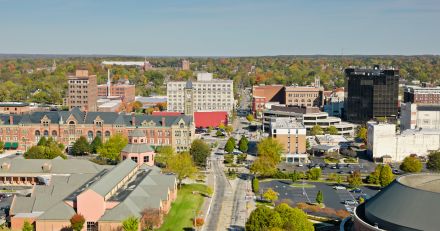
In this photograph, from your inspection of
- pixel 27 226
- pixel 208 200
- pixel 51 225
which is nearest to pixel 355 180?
pixel 208 200

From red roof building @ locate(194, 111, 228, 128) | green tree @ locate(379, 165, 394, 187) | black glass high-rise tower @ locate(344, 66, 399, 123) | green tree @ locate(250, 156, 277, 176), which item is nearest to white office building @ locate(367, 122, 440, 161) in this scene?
green tree @ locate(379, 165, 394, 187)

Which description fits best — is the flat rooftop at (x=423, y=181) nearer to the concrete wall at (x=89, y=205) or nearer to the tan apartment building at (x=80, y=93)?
the concrete wall at (x=89, y=205)

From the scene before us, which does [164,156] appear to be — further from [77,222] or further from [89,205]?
[77,222]

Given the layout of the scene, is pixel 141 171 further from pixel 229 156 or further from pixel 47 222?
pixel 229 156

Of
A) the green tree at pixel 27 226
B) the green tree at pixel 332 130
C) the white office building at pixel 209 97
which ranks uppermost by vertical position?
the white office building at pixel 209 97

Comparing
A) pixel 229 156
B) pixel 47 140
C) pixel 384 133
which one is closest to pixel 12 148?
pixel 47 140

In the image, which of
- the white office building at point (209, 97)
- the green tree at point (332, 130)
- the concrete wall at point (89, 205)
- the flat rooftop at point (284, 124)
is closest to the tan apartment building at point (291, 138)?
the flat rooftop at point (284, 124)
